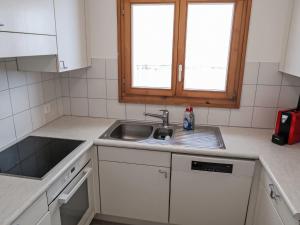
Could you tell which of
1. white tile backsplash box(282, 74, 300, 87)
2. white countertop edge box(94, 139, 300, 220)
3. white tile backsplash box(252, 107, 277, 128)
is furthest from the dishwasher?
white tile backsplash box(282, 74, 300, 87)

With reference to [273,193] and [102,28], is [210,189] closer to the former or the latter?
[273,193]

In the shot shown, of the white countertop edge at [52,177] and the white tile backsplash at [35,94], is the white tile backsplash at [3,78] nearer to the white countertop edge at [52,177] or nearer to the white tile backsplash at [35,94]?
the white tile backsplash at [35,94]

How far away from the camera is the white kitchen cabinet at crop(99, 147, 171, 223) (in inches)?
72.1

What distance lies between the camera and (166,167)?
180 cm

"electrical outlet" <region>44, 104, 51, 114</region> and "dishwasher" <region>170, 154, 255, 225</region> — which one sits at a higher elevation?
"electrical outlet" <region>44, 104, 51, 114</region>

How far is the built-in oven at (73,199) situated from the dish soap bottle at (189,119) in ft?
2.80

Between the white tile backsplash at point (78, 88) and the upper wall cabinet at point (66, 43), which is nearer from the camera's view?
the upper wall cabinet at point (66, 43)

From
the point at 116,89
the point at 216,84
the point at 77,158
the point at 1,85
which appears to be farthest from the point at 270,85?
the point at 1,85

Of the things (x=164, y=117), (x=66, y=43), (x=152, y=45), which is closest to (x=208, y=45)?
(x=152, y=45)

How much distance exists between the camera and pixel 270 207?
4.78ft

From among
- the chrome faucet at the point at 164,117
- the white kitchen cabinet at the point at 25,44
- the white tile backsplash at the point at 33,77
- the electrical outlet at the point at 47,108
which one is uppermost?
the white kitchen cabinet at the point at 25,44

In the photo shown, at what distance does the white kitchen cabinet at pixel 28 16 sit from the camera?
1.18 meters

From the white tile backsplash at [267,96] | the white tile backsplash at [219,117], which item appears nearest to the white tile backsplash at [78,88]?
the white tile backsplash at [219,117]

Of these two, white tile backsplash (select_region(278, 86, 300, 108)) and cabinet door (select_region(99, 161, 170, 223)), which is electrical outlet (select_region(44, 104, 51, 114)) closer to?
cabinet door (select_region(99, 161, 170, 223))
